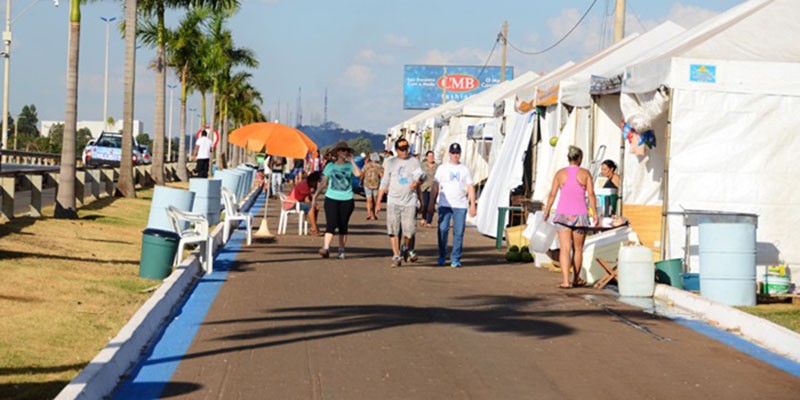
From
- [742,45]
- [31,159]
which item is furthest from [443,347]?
[31,159]

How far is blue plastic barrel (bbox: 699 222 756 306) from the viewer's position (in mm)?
13070

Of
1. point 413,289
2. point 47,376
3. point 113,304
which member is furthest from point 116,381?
point 413,289

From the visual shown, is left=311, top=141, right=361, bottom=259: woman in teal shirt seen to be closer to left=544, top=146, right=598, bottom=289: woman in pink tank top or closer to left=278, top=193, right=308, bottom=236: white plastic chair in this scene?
left=544, top=146, right=598, bottom=289: woman in pink tank top

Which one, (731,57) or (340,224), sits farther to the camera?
(340,224)

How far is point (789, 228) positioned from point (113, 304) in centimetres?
898

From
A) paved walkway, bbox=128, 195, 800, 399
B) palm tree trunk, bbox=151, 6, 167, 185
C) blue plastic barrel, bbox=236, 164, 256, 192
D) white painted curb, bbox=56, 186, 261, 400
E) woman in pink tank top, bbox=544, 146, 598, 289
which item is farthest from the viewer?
blue plastic barrel, bbox=236, 164, 256, 192

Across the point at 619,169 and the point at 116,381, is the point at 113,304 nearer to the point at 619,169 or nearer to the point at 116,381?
the point at 116,381

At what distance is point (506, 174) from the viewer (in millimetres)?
24188

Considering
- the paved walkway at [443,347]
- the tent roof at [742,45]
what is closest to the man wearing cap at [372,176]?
the tent roof at [742,45]

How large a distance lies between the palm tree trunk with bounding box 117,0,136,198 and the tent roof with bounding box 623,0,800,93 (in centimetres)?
1764

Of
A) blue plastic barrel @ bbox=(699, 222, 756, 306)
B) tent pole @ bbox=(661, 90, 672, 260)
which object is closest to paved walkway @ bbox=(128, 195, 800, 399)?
blue plastic barrel @ bbox=(699, 222, 756, 306)

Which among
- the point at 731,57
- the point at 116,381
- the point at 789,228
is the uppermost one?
the point at 731,57

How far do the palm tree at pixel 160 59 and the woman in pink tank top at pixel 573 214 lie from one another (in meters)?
23.8

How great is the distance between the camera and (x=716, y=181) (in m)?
15.7
